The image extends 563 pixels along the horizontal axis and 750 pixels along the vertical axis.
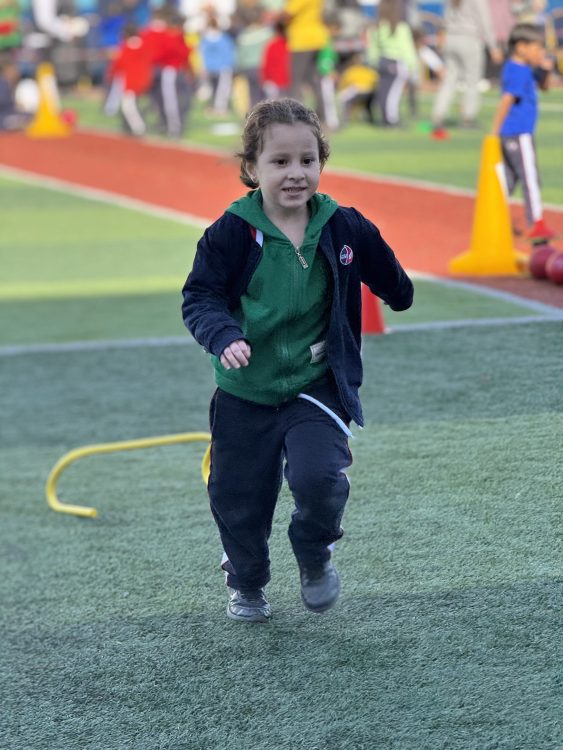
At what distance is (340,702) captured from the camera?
3.71m

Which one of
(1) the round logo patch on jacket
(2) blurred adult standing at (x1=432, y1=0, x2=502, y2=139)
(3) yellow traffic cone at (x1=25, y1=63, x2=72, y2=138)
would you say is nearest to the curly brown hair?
(1) the round logo patch on jacket

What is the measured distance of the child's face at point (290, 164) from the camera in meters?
3.79

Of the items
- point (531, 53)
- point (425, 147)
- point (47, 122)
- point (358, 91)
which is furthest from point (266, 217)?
point (47, 122)

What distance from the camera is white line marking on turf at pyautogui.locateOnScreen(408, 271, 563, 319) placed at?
859 cm

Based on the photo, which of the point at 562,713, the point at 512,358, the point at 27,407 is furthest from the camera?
the point at 27,407

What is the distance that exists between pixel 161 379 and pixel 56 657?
414 cm

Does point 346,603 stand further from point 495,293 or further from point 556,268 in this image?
point 495,293

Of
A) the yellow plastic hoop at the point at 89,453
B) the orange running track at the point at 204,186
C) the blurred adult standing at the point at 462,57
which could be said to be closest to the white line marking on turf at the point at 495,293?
the orange running track at the point at 204,186

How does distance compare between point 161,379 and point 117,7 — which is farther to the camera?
point 117,7

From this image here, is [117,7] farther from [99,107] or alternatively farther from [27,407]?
[27,407]

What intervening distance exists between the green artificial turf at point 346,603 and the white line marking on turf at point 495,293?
159 centimetres

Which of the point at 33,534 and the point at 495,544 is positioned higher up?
the point at 495,544

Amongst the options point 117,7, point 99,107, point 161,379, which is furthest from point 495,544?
point 117,7

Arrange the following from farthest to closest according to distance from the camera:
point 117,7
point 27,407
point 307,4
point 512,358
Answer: point 117,7, point 307,4, point 27,407, point 512,358
